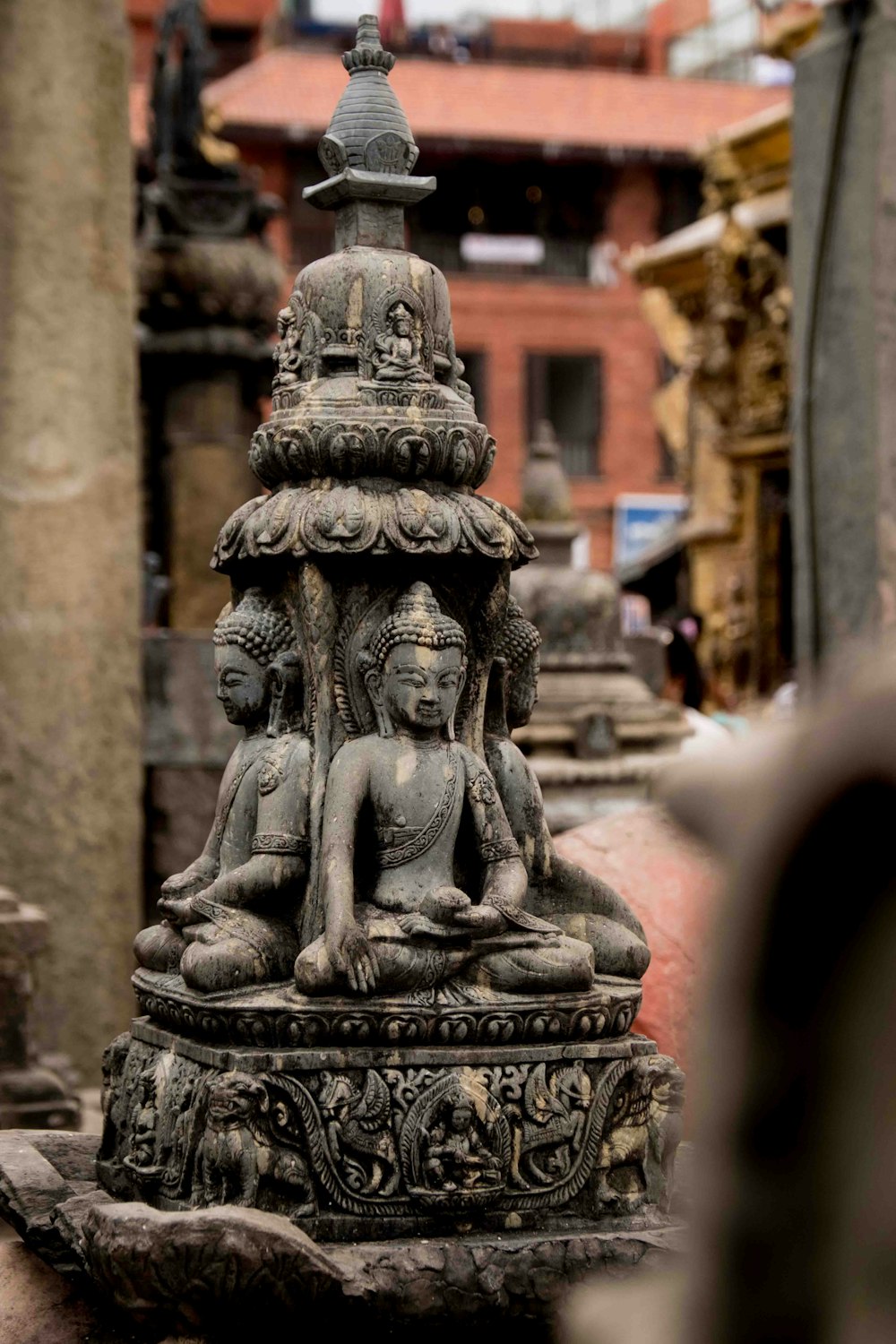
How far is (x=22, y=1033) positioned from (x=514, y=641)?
2994mm

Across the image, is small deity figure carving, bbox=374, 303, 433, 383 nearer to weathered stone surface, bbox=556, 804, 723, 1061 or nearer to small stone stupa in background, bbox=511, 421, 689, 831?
weathered stone surface, bbox=556, 804, 723, 1061

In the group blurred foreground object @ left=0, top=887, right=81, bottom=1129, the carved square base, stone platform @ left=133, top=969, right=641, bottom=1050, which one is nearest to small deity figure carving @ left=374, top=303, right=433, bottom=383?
stone platform @ left=133, top=969, right=641, bottom=1050

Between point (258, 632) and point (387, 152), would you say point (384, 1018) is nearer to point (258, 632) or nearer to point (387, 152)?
point (258, 632)

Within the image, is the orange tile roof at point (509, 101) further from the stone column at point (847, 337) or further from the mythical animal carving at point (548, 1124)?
the mythical animal carving at point (548, 1124)

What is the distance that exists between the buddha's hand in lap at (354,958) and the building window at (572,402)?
1053 inches

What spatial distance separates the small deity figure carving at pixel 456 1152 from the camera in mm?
3553

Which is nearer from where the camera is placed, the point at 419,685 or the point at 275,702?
the point at 419,685

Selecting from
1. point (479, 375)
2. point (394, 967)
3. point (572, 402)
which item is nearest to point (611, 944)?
point (394, 967)

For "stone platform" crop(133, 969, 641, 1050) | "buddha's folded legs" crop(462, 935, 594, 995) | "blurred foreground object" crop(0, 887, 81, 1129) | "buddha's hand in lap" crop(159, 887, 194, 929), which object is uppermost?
"buddha's hand in lap" crop(159, 887, 194, 929)

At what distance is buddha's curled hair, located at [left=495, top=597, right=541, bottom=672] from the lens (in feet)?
13.8

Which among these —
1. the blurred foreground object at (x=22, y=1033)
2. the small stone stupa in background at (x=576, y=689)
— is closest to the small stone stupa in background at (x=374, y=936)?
the blurred foreground object at (x=22, y=1033)

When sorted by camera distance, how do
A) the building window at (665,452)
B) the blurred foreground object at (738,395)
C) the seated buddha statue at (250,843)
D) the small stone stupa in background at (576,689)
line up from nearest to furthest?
the seated buddha statue at (250,843), the small stone stupa in background at (576,689), the blurred foreground object at (738,395), the building window at (665,452)

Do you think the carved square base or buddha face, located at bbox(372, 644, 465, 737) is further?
buddha face, located at bbox(372, 644, 465, 737)

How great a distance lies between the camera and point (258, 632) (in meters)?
4.09
